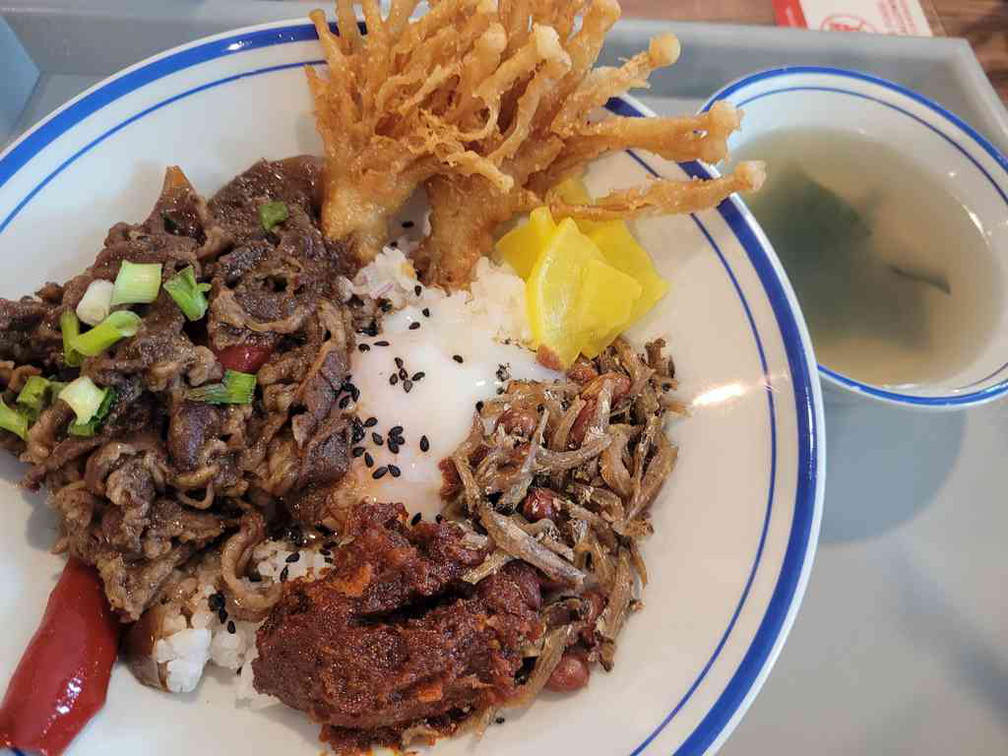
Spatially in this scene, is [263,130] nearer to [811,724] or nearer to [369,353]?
[369,353]

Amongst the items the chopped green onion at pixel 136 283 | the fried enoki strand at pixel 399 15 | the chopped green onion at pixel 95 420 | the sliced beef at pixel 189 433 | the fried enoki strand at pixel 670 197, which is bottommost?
the fried enoki strand at pixel 670 197

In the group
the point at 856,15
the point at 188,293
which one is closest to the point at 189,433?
the point at 188,293

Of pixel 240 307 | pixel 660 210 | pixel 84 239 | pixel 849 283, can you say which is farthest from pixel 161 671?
pixel 849 283

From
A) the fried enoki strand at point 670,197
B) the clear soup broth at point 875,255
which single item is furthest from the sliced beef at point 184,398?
the clear soup broth at point 875,255

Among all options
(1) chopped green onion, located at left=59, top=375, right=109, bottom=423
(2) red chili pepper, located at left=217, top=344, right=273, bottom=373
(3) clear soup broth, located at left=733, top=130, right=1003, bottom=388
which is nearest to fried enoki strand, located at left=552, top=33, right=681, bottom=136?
(3) clear soup broth, located at left=733, top=130, right=1003, bottom=388

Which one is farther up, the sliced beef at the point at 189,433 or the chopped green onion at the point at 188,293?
the chopped green onion at the point at 188,293

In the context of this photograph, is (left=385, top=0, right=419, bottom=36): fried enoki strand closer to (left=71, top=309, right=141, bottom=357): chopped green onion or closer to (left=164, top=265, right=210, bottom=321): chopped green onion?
(left=164, top=265, right=210, bottom=321): chopped green onion

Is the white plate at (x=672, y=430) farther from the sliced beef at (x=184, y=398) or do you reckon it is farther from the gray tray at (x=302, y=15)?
the gray tray at (x=302, y=15)
